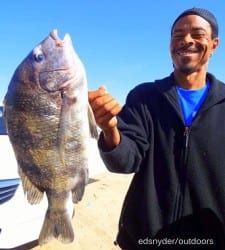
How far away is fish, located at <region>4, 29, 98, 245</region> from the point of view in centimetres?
209

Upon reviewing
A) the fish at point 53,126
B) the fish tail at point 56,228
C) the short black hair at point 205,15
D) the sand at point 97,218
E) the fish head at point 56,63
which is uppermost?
the short black hair at point 205,15

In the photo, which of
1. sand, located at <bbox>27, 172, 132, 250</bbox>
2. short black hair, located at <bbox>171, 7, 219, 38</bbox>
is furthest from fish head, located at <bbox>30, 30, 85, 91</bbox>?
sand, located at <bbox>27, 172, 132, 250</bbox>

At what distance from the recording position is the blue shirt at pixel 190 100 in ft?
9.85

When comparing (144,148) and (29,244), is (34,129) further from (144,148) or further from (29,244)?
(29,244)

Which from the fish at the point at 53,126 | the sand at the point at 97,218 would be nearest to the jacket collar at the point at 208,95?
the fish at the point at 53,126

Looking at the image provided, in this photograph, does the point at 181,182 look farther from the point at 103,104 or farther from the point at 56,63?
Result: the point at 56,63

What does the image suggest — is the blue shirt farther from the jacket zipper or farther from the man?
the jacket zipper

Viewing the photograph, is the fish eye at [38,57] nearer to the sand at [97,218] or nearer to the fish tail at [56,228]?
the fish tail at [56,228]

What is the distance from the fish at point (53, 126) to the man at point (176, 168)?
0.61 metres

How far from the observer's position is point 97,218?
682cm

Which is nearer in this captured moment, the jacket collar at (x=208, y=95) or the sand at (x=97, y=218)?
the jacket collar at (x=208, y=95)

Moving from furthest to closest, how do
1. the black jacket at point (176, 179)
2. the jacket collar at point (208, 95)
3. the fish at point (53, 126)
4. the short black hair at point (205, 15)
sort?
the short black hair at point (205, 15)
the jacket collar at point (208, 95)
the black jacket at point (176, 179)
the fish at point (53, 126)

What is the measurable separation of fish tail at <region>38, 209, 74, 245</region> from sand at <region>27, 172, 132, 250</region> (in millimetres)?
2120

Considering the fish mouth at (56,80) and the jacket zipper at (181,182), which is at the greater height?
the fish mouth at (56,80)
